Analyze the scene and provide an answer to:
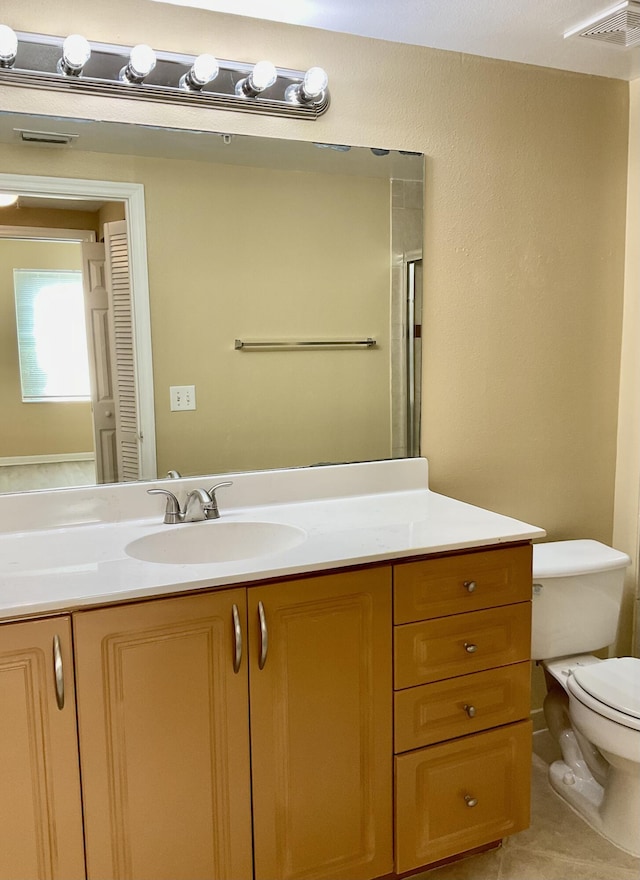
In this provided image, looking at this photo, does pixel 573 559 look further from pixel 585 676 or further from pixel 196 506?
pixel 196 506

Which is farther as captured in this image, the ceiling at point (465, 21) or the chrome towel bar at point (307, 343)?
the chrome towel bar at point (307, 343)

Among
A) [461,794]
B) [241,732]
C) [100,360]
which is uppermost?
[100,360]

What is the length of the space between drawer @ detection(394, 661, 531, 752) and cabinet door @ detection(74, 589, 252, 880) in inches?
14.8

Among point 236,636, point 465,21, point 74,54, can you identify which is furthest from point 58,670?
point 465,21

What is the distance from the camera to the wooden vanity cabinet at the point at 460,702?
1.58m

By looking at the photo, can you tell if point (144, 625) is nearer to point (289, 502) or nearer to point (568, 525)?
point (289, 502)

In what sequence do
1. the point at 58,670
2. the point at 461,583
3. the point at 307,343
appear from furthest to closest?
1. the point at 307,343
2. the point at 461,583
3. the point at 58,670

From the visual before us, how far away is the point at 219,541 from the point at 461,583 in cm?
60

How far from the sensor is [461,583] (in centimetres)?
161

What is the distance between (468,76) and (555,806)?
2.15 metres

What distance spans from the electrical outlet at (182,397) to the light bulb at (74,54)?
78cm

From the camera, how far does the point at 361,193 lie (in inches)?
78.8

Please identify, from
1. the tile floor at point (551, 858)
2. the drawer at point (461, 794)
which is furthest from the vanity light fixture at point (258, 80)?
the tile floor at point (551, 858)

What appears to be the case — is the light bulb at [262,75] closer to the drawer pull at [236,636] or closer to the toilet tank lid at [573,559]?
the drawer pull at [236,636]
